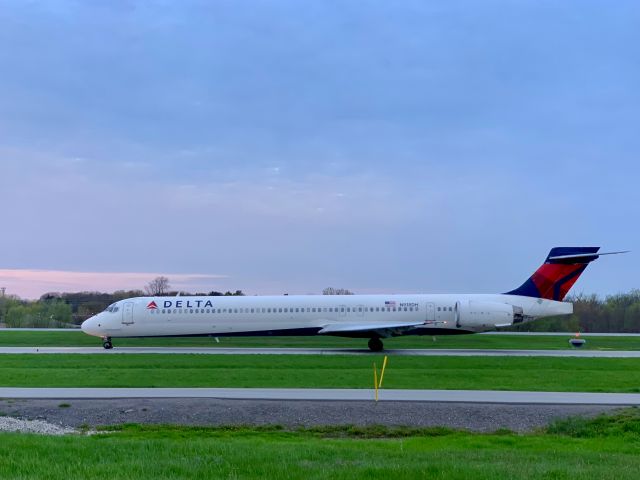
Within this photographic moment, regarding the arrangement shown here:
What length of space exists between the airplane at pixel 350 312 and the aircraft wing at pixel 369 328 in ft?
0.19

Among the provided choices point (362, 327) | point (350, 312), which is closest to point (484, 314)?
point (362, 327)

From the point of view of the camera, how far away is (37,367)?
2388 centimetres

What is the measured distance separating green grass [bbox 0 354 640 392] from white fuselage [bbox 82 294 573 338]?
Answer: 6.78m

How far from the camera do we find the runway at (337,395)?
1555 centimetres

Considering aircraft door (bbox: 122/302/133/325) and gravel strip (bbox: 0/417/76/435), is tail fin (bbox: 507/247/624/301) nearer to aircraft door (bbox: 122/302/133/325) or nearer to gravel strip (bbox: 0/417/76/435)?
aircraft door (bbox: 122/302/133/325)

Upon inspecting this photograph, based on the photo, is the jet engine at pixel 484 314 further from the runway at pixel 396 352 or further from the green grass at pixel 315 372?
the green grass at pixel 315 372

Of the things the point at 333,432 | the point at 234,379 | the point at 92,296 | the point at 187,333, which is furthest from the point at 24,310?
the point at 333,432

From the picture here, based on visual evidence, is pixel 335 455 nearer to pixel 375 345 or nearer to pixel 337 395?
pixel 337 395

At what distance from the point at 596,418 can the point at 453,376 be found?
7625mm

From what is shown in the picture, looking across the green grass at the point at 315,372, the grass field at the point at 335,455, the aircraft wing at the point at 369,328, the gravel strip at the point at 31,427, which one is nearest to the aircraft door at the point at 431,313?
the aircraft wing at the point at 369,328

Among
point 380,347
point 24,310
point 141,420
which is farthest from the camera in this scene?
point 24,310

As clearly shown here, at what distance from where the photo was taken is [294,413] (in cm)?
1393

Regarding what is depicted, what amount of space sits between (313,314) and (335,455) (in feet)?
85.2

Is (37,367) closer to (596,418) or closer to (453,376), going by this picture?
(453,376)
